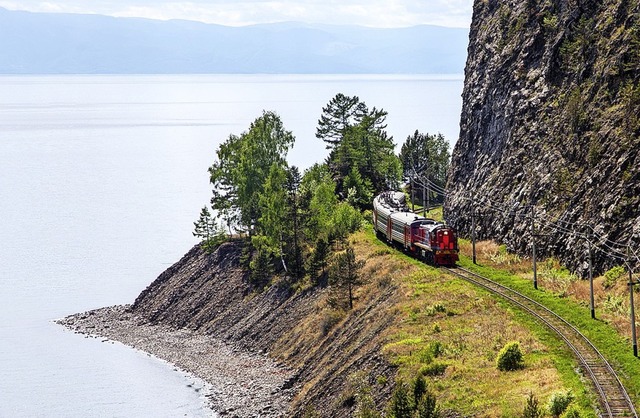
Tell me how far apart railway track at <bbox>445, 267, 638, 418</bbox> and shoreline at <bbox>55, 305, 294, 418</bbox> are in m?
→ 19.4

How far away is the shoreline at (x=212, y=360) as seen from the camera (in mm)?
71938

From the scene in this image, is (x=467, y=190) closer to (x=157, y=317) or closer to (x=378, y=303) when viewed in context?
(x=378, y=303)

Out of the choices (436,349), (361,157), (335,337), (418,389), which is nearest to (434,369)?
(436,349)

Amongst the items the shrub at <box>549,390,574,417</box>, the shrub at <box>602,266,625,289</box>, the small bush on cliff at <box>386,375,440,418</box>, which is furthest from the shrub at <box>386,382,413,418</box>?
the shrub at <box>602,266,625,289</box>

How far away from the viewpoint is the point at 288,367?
78.9 metres

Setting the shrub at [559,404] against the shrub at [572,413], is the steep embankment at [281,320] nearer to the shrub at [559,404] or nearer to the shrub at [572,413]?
the shrub at [559,404]

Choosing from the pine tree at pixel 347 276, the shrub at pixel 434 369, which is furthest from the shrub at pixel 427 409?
the pine tree at pixel 347 276

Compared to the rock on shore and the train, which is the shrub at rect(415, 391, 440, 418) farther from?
the train

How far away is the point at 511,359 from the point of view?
167 ft

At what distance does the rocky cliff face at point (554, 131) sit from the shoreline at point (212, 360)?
27976mm

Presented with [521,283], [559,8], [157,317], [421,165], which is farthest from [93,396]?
[421,165]

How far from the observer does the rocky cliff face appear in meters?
75.1

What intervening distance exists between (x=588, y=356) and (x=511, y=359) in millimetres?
5072

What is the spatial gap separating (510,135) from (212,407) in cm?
4507
